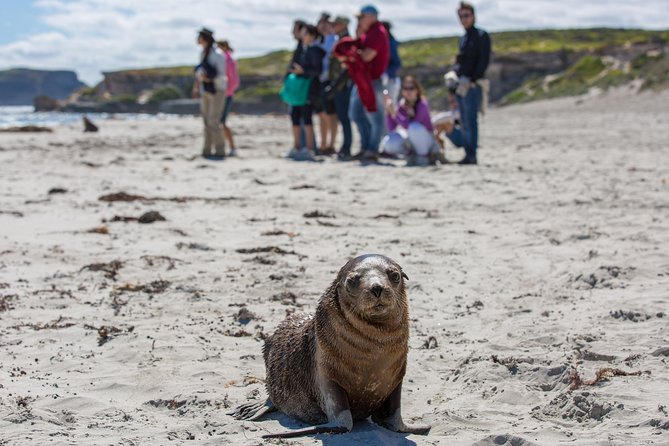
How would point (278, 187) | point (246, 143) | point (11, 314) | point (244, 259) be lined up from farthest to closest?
point (246, 143) < point (278, 187) < point (244, 259) < point (11, 314)

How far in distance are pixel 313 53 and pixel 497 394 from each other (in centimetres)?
1053

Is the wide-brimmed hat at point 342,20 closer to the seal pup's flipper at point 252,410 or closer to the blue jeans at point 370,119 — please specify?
the blue jeans at point 370,119

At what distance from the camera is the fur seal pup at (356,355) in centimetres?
364

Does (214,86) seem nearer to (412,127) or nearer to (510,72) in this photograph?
(412,127)

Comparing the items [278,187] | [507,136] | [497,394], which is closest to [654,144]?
[507,136]

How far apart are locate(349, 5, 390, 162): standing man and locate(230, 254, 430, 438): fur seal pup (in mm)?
9561

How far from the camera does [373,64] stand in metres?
13.2

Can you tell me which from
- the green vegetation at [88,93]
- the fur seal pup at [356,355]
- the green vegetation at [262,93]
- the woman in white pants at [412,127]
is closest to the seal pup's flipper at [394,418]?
the fur seal pup at [356,355]

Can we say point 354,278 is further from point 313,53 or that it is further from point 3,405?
point 313,53

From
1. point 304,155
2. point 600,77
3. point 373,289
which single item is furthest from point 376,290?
point 600,77

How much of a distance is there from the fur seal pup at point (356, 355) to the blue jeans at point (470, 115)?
931 centimetres

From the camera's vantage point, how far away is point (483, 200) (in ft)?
32.0

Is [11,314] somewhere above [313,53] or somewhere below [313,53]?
below

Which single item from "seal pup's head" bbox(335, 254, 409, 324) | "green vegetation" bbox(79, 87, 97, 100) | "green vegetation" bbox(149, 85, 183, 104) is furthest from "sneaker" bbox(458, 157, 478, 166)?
"green vegetation" bbox(79, 87, 97, 100)
